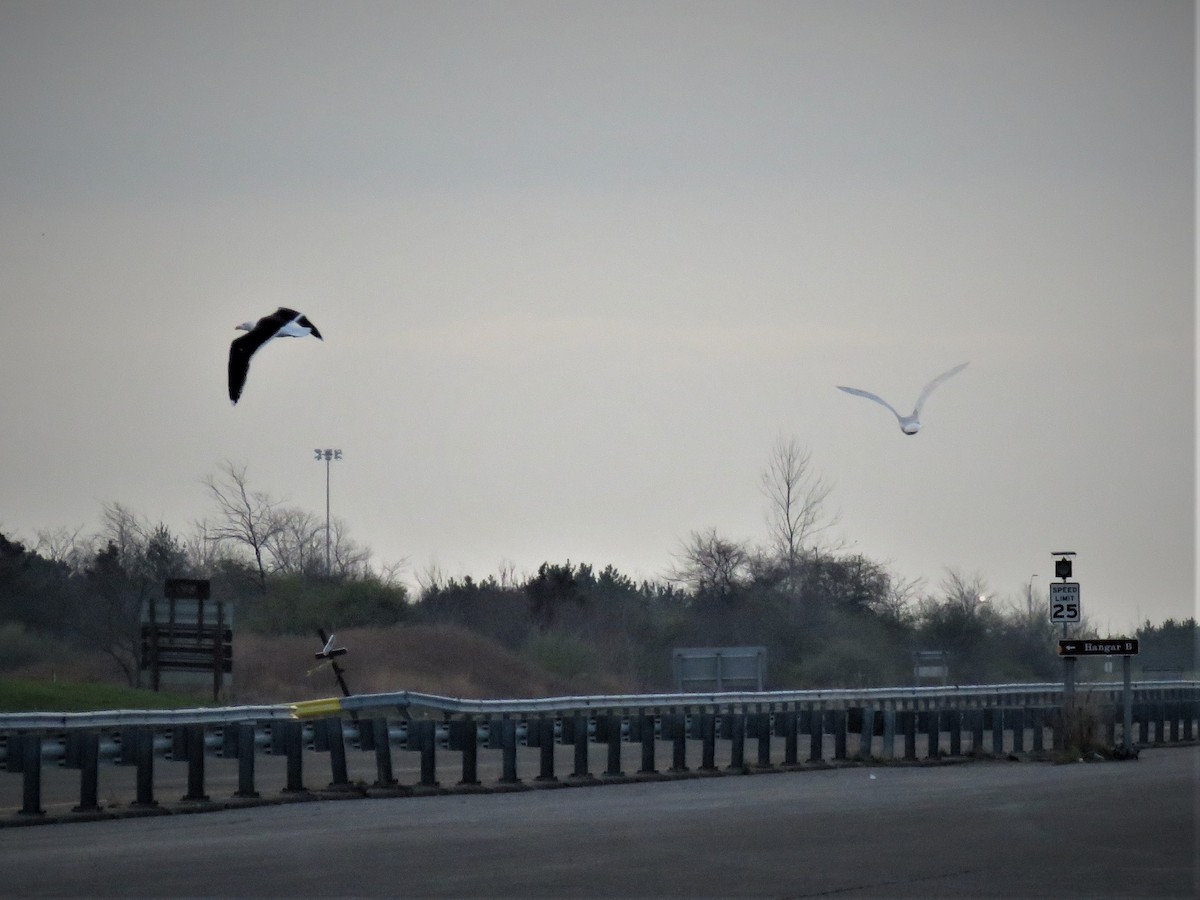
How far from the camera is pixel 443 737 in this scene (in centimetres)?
2120

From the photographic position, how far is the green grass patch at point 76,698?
3462 cm

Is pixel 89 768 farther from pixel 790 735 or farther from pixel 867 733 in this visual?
pixel 867 733

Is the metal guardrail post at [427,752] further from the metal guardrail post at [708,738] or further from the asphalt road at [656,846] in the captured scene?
the metal guardrail post at [708,738]

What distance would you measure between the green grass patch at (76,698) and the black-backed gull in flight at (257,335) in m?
15.8

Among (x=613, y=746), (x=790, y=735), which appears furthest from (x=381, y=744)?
(x=790, y=735)

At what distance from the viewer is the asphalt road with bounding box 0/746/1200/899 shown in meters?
11.4

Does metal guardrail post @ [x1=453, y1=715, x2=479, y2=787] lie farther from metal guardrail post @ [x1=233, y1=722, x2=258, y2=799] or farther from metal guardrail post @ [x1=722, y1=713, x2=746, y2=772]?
metal guardrail post @ [x1=722, y1=713, x2=746, y2=772]

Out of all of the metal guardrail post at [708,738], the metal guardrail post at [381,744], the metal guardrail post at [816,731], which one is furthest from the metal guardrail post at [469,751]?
the metal guardrail post at [816,731]

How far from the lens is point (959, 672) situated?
65.4m

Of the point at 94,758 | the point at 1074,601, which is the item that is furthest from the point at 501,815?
the point at 1074,601

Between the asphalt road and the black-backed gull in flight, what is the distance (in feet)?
15.9

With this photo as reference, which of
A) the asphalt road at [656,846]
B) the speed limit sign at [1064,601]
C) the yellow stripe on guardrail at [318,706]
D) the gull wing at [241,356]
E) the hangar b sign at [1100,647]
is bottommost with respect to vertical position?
the asphalt road at [656,846]

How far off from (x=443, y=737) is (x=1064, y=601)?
10.5 m

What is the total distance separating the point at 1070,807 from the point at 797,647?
173 feet
